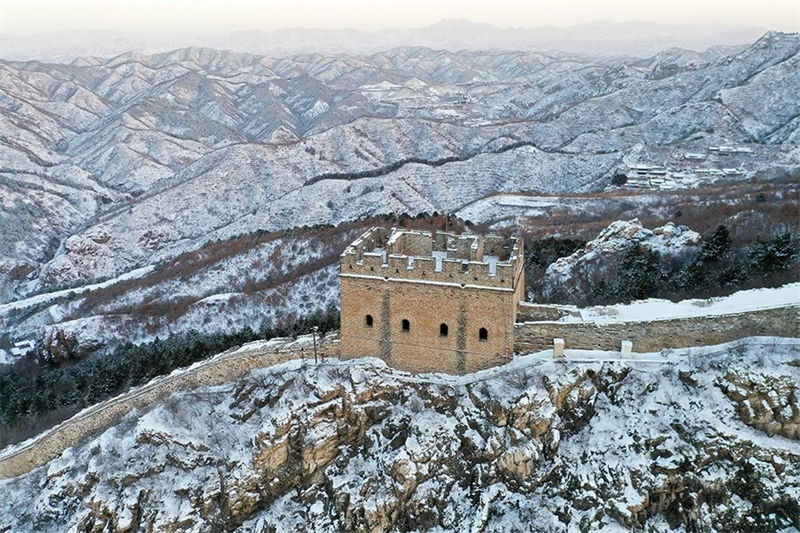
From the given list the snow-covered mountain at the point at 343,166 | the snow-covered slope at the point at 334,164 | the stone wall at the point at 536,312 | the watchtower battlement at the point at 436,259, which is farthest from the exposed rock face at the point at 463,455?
the snow-covered slope at the point at 334,164

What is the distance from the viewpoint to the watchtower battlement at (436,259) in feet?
82.7

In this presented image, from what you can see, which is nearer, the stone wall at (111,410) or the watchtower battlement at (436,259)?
the watchtower battlement at (436,259)

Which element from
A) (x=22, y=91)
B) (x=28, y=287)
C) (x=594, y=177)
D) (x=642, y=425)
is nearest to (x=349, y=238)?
(x=642, y=425)

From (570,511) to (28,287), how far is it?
91.1 meters

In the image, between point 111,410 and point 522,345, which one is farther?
point 111,410

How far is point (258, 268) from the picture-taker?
65.1m

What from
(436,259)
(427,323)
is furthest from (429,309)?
(436,259)

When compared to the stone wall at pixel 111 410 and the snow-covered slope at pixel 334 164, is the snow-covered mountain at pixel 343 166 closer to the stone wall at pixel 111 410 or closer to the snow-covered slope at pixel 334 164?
the snow-covered slope at pixel 334 164

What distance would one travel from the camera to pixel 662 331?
2461 centimetres

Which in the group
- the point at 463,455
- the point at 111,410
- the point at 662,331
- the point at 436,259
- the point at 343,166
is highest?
the point at 436,259

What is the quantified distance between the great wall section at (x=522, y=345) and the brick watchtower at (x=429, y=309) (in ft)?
4.09

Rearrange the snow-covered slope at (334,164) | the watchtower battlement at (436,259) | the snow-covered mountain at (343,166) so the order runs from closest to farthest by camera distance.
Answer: the watchtower battlement at (436,259) → the snow-covered mountain at (343,166) → the snow-covered slope at (334,164)

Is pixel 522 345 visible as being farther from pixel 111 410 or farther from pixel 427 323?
pixel 111 410

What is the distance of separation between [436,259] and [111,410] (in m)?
18.5
